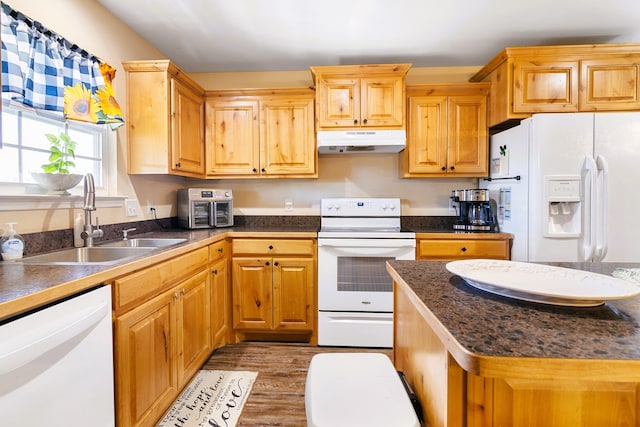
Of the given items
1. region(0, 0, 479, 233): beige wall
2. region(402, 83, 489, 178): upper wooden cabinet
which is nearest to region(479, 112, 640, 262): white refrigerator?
region(402, 83, 489, 178): upper wooden cabinet

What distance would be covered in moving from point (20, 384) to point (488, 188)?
3061 mm

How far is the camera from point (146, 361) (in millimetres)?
1396

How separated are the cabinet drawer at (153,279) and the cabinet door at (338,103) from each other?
4.81 feet

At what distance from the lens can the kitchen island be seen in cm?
47

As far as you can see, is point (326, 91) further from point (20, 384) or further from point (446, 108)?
point (20, 384)

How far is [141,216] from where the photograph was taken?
231 centimetres

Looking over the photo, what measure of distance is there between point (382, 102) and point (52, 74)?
2134 mm

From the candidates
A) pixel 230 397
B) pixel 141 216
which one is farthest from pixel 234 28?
pixel 230 397

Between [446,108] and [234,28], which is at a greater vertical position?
[234,28]

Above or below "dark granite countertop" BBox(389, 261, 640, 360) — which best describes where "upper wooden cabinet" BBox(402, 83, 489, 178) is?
above

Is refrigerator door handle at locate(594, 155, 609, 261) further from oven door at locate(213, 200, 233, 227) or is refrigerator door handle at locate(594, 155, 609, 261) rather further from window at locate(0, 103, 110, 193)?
window at locate(0, 103, 110, 193)

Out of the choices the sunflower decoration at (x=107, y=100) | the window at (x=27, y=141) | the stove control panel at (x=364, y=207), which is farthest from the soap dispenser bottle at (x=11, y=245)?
the stove control panel at (x=364, y=207)

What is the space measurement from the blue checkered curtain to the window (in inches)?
3.4

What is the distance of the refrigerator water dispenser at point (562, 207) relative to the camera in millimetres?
2115
